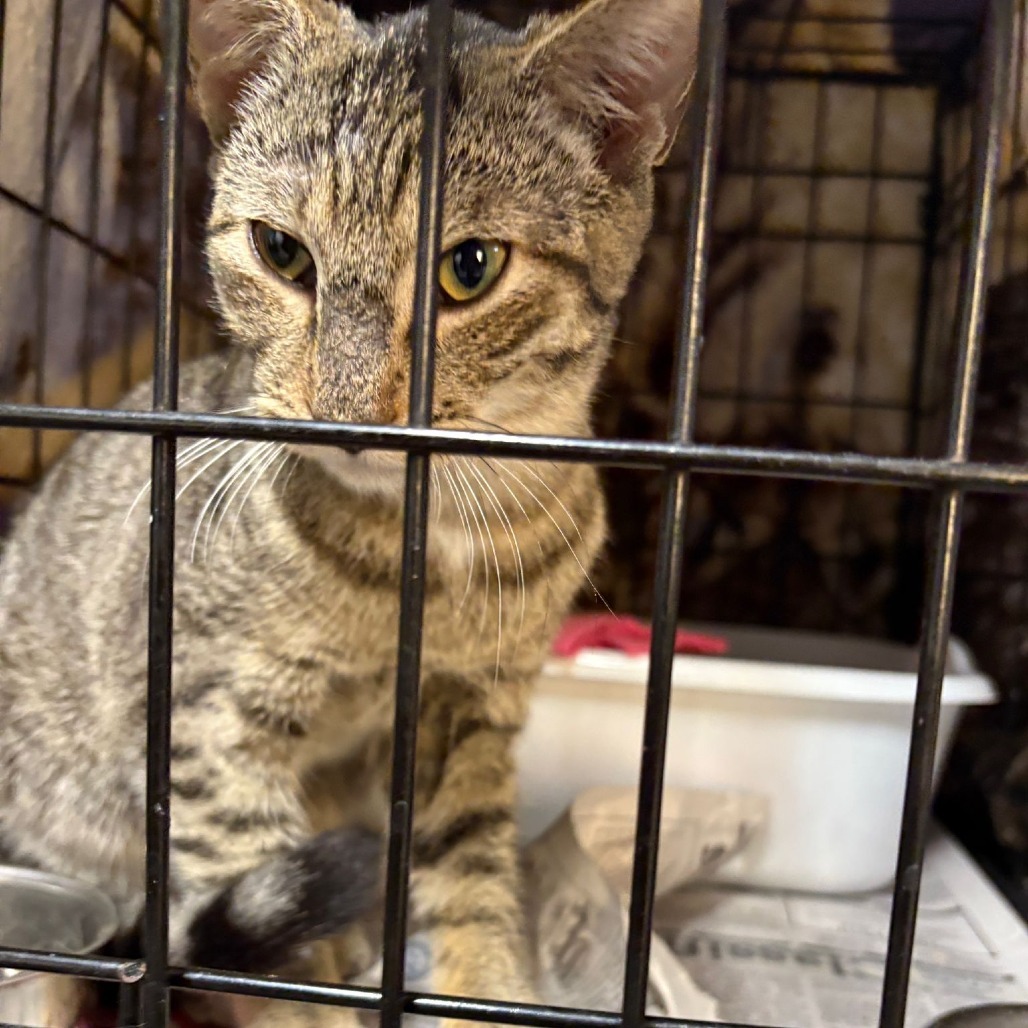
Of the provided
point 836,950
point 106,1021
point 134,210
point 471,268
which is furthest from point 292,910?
point 134,210

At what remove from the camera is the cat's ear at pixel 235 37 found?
2.33 ft

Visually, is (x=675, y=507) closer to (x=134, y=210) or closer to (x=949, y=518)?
(x=949, y=518)

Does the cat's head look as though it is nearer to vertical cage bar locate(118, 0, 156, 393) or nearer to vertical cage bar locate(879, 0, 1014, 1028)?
vertical cage bar locate(879, 0, 1014, 1028)

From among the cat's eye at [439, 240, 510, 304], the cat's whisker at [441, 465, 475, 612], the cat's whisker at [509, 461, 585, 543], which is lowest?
the cat's whisker at [441, 465, 475, 612]

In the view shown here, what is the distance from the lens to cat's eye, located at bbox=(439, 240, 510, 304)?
680mm

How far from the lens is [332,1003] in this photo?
1.76 feet

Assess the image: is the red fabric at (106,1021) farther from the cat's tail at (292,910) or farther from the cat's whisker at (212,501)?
the cat's whisker at (212,501)

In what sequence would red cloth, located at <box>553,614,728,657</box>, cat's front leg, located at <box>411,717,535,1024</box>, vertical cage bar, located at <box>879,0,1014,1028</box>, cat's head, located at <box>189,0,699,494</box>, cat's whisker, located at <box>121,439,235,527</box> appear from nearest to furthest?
vertical cage bar, located at <box>879,0,1014,1028</box> → cat's head, located at <box>189,0,699,494</box> → cat's whisker, located at <box>121,439,235,527</box> → cat's front leg, located at <box>411,717,535,1024</box> → red cloth, located at <box>553,614,728,657</box>

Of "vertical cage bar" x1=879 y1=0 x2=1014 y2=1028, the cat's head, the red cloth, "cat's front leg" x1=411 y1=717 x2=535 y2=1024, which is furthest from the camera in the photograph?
the red cloth

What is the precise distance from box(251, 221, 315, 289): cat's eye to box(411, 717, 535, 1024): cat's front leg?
0.48 metres

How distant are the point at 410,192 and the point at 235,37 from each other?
0.81 ft

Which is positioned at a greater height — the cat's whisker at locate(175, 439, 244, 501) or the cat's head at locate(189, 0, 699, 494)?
the cat's head at locate(189, 0, 699, 494)

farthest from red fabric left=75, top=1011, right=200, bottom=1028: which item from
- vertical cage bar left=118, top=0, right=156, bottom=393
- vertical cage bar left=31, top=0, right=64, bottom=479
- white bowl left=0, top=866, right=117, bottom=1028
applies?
vertical cage bar left=118, top=0, right=156, bottom=393

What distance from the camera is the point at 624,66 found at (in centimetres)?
69
